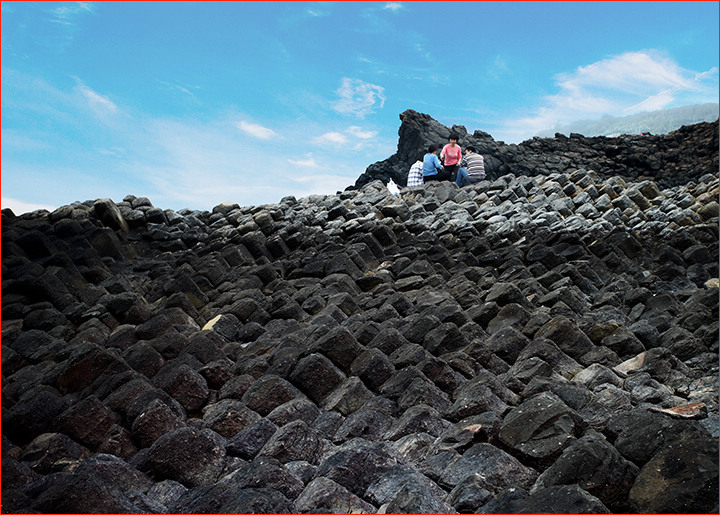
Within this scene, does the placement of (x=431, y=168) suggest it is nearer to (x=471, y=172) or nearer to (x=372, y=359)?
(x=471, y=172)

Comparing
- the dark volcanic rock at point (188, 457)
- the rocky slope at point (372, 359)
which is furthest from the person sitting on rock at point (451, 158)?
the dark volcanic rock at point (188, 457)

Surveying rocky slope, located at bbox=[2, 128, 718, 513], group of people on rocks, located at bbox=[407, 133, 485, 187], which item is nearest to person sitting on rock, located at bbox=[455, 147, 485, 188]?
group of people on rocks, located at bbox=[407, 133, 485, 187]

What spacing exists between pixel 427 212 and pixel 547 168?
12089 millimetres

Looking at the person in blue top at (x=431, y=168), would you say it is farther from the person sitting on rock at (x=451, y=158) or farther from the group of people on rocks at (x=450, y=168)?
the person sitting on rock at (x=451, y=158)

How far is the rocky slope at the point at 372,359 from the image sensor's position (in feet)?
11.7

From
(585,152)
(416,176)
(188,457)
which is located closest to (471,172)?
(416,176)

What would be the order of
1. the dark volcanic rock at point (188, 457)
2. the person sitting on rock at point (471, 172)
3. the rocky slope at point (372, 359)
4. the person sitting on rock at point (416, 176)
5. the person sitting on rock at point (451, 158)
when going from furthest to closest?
the person sitting on rock at point (451, 158), the person sitting on rock at point (416, 176), the person sitting on rock at point (471, 172), the dark volcanic rock at point (188, 457), the rocky slope at point (372, 359)

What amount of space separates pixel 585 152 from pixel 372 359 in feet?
66.2

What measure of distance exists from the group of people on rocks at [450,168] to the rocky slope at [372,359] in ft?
9.18

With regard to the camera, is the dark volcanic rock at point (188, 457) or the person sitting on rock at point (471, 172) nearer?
the dark volcanic rock at point (188, 457)

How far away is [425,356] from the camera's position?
5.34 metres

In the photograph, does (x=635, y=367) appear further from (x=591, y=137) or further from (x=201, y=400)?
(x=591, y=137)

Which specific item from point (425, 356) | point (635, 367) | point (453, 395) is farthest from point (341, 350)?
point (635, 367)

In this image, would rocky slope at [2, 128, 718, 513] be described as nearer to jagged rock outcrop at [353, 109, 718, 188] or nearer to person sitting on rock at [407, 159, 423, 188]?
person sitting on rock at [407, 159, 423, 188]
